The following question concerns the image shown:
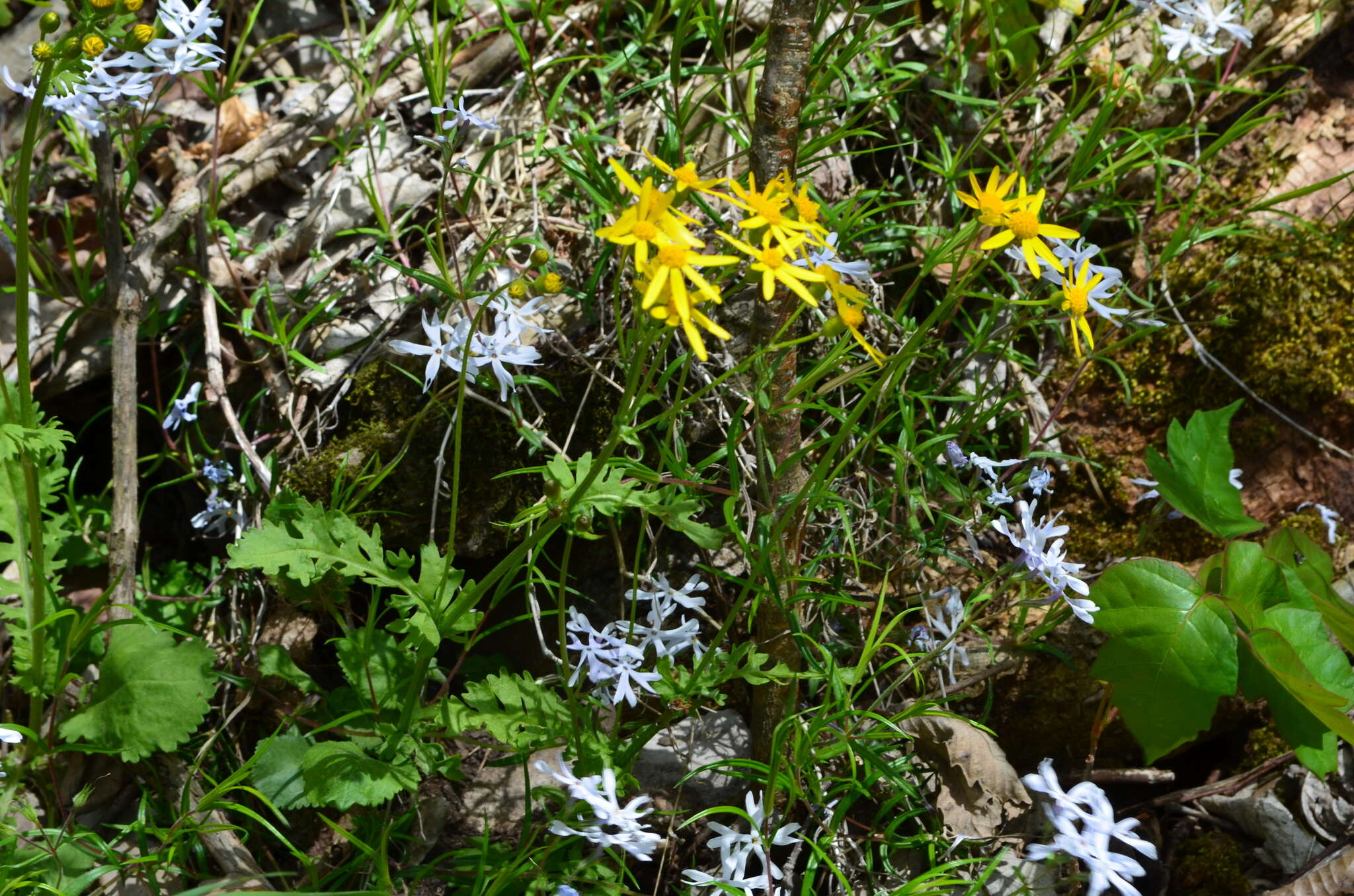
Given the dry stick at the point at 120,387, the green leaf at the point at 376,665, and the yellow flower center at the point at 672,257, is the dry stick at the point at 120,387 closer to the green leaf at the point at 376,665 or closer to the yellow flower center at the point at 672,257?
the green leaf at the point at 376,665

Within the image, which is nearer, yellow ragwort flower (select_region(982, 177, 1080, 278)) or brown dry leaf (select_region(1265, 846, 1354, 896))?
yellow ragwort flower (select_region(982, 177, 1080, 278))

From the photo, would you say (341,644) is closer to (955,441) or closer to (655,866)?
(655,866)

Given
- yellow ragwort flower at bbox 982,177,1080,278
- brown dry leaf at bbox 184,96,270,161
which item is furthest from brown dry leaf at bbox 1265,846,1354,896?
brown dry leaf at bbox 184,96,270,161

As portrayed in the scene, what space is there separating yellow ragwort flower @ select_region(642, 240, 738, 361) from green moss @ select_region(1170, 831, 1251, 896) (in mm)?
1587

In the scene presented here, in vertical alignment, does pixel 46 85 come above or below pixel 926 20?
below

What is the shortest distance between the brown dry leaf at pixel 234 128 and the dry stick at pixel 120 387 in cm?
33

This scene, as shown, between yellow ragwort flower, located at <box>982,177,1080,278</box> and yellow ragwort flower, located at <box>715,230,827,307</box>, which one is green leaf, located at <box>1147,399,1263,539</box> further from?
yellow ragwort flower, located at <box>715,230,827,307</box>

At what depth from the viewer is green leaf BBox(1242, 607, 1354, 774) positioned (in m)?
1.64

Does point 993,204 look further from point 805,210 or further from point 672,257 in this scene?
point 672,257

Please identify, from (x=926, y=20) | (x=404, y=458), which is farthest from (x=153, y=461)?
(x=926, y=20)

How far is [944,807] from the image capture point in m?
1.85

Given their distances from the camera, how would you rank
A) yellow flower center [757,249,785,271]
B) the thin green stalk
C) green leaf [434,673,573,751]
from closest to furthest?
yellow flower center [757,249,785,271], the thin green stalk, green leaf [434,673,573,751]

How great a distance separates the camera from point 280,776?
70.3 inches

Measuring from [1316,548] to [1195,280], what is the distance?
31.9 inches
